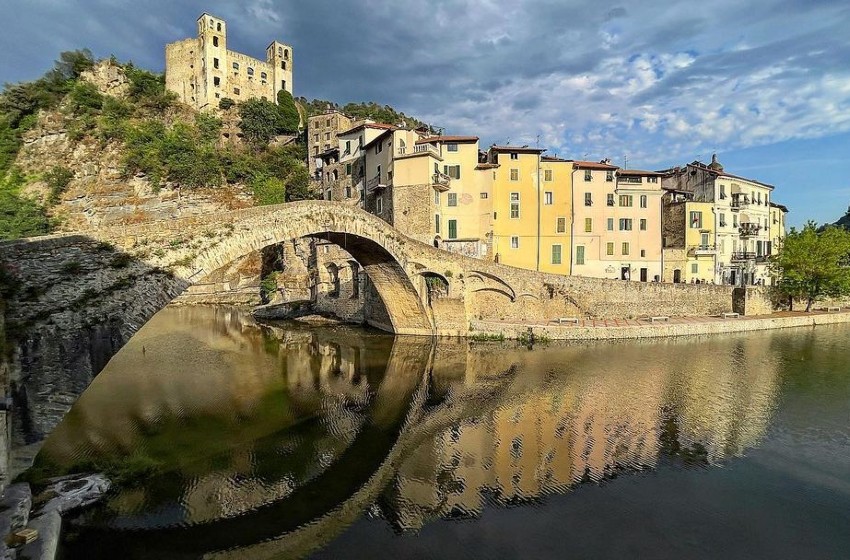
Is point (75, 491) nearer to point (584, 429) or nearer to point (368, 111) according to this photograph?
point (584, 429)

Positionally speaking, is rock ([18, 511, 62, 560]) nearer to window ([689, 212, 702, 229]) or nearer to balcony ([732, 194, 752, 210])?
window ([689, 212, 702, 229])

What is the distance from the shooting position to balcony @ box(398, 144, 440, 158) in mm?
30817

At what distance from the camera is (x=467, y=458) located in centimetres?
1143

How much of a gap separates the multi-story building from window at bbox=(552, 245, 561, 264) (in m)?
9.80

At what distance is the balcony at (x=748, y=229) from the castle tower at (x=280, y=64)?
5881 cm

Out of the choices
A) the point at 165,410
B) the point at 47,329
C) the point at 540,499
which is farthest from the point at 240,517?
the point at 165,410

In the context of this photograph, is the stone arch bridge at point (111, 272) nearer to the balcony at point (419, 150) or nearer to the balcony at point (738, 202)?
the balcony at point (419, 150)

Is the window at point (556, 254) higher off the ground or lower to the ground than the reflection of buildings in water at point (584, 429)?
higher

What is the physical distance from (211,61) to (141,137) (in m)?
14.3

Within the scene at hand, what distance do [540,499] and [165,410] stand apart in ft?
41.7

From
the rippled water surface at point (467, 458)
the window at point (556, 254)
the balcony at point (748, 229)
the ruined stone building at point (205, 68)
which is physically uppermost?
the ruined stone building at point (205, 68)

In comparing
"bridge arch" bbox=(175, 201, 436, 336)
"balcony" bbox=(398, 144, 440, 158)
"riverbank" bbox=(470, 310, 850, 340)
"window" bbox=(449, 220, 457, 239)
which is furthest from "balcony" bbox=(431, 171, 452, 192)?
"riverbank" bbox=(470, 310, 850, 340)

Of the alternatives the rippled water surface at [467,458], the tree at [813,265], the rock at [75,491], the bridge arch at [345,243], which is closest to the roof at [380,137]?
the bridge arch at [345,243]

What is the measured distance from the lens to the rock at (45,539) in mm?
6164
